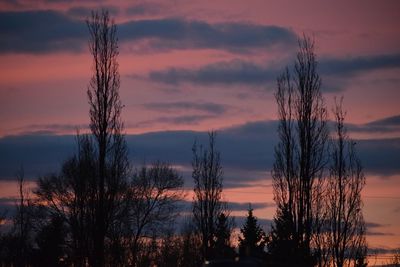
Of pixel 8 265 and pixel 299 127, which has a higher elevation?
pixel 299 127

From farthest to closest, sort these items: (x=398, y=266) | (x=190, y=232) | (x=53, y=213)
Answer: (x=190, y=232) < (x=53, y=213) < (x=398, y=266)

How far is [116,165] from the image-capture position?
3778cm

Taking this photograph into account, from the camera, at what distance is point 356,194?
38531mm

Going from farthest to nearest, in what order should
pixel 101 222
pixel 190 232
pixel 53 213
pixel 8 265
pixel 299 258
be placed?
1. pixel 190 232
2. pixel 8 265
3. pixel 53 213
4. pixel 299 258
5. pixel 101 222

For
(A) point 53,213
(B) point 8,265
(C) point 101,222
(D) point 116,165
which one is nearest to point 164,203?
(A) point 53,213

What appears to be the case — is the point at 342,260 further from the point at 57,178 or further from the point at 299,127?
the point at 57,178

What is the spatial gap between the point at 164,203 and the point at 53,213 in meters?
9.96

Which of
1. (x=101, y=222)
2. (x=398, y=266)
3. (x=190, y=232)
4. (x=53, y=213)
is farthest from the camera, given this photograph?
(x=190, y=232)

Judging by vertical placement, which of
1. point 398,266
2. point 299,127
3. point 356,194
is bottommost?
point 398,266

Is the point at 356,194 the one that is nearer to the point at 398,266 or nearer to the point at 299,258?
the point at 299,258

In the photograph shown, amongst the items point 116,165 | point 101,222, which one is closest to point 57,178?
point 116,165

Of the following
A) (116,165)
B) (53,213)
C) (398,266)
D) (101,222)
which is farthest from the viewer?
(53,213)

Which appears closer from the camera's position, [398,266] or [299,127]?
[299,127]

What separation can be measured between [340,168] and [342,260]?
5.14 metres
